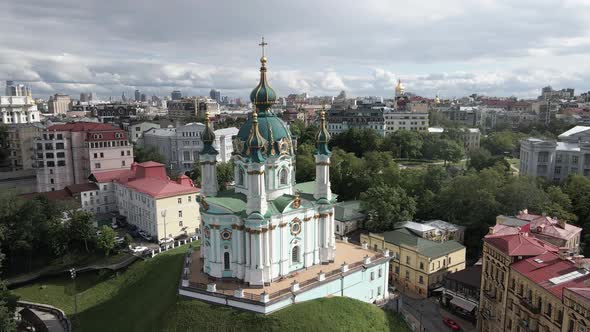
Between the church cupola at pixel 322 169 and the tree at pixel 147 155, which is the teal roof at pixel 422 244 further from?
the tree at pixel 147 155

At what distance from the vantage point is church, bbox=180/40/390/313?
87.9ft

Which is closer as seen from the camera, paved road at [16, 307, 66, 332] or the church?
the church

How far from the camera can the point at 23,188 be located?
5759cm

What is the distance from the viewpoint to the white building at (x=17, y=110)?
85.4 m

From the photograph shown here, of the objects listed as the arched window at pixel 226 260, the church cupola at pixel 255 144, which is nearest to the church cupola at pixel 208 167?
the church cupola at pixel 255 144

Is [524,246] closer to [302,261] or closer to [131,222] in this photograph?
[302,261]

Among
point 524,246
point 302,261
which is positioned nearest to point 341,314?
point 302,261

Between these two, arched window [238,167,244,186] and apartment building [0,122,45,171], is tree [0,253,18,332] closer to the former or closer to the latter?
arched window [238,167,244,186]

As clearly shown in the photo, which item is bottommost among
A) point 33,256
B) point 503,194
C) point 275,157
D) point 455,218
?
point 33,256

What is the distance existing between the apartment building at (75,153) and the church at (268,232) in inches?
A: 1326

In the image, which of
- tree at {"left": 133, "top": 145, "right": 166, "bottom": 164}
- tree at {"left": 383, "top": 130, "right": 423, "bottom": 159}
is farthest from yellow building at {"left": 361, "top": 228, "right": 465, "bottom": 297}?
tree at {"left": 133, "top": 145, "right": 166, "bottom": 164}

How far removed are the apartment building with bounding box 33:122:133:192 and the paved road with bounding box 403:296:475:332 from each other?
44.4 meters

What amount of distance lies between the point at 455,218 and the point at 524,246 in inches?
733

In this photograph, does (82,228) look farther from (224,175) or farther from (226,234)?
(224,175)
